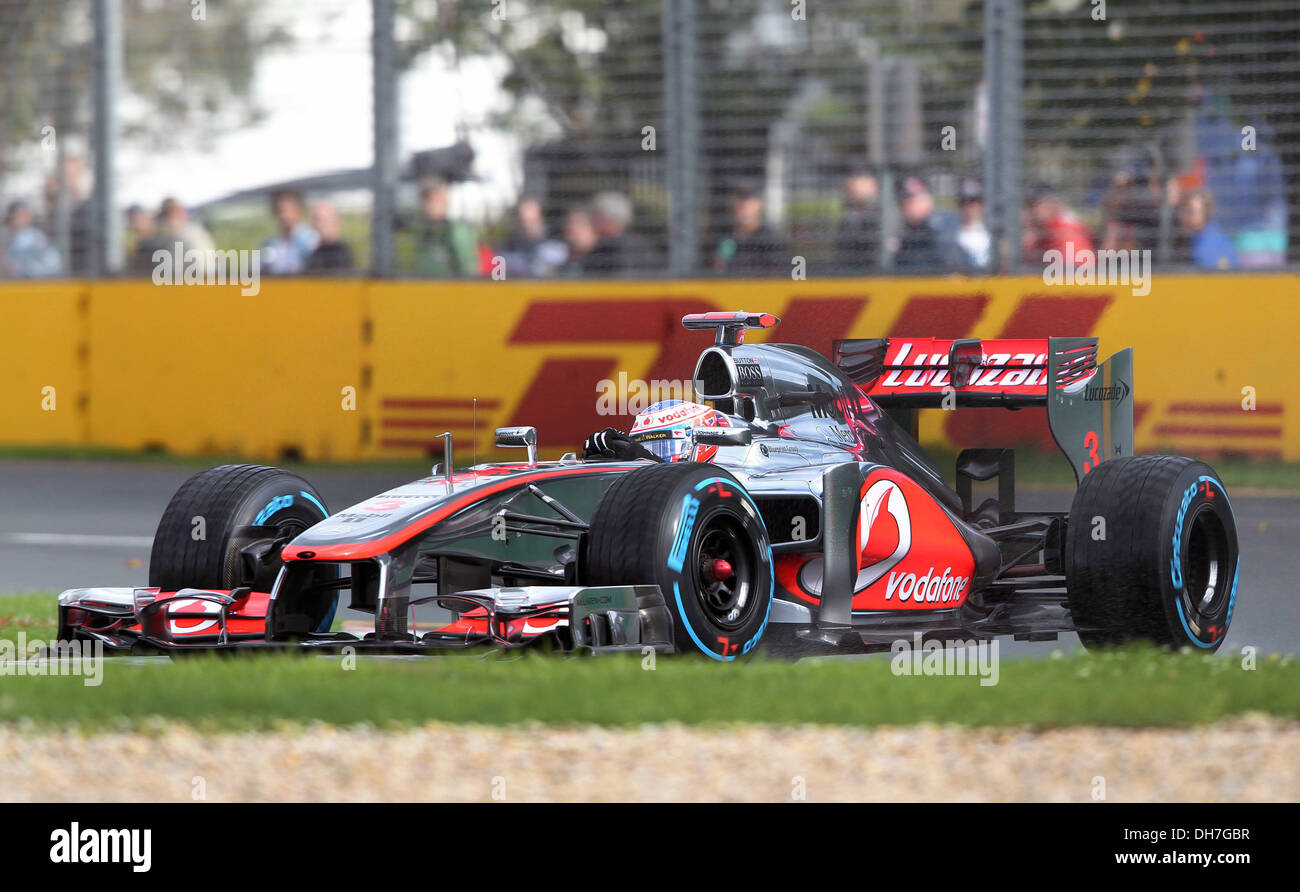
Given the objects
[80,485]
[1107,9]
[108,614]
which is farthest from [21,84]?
[108,614]

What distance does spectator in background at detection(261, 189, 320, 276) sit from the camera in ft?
51.4

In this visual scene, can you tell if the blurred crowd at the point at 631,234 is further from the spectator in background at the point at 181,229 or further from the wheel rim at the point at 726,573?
the wheel rim at the point at 726,573

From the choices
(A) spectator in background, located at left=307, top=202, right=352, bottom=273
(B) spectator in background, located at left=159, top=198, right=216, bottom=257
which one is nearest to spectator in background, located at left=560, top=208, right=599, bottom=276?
(A) spectator in background, located at left=307, top=202, right=352, bottom=273

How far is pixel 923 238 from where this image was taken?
14.0 metres

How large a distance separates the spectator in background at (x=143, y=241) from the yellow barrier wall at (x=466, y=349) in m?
0.31

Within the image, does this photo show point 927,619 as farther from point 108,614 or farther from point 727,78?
point 727,78

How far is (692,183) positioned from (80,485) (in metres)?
5.03

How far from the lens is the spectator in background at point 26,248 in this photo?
16.7 m

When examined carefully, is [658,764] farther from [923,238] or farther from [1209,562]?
[923,238]

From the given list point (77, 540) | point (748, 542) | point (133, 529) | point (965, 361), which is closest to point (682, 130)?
point (133, 529)

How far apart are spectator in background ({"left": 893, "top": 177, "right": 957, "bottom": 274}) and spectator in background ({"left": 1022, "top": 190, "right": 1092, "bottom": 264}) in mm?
536

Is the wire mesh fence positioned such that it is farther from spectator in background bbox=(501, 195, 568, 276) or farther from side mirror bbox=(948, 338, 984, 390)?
side mirror bbox=(948, 338, 984, 390)

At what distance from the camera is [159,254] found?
53.2 ft

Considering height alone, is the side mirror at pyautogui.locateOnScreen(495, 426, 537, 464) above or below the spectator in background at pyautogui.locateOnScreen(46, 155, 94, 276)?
below
